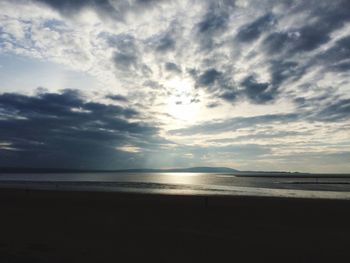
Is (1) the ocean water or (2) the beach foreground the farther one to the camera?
(1) the ocean water

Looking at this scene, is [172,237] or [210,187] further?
[210,187]

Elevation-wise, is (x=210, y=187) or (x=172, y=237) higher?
(x=210, y=187)

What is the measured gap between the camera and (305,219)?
21078 millimetres

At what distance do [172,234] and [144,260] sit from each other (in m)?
4.82

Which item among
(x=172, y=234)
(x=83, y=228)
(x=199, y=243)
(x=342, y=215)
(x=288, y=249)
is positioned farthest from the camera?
(x=342, y=215)

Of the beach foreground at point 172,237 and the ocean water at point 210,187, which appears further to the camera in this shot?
the ocean water at point 210,187

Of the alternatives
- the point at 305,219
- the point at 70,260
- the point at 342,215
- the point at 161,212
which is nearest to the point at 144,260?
the point at 70,260

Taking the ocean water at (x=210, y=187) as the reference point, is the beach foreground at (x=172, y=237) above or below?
below

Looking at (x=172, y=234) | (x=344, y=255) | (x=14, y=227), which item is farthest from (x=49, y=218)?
(x=344, y=255)

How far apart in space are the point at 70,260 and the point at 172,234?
619 cm

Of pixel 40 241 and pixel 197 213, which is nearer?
pixel 40 241

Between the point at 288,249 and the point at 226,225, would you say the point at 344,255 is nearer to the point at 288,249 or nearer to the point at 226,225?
the point at 288,249

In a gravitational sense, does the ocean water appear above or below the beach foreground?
above

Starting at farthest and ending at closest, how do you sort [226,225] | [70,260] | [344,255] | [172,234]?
[226,225]
[172,234]
[344,255]
[70,260]
